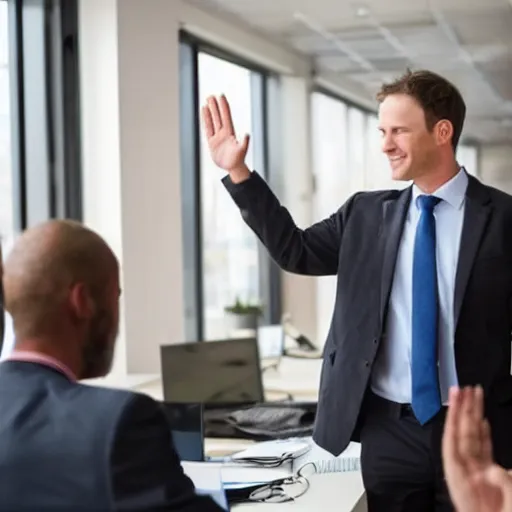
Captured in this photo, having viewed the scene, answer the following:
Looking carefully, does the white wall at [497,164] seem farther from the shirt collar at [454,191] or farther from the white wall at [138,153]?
the shirt collar at [454,191]

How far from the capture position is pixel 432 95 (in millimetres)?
2271

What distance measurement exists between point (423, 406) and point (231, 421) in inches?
40.7

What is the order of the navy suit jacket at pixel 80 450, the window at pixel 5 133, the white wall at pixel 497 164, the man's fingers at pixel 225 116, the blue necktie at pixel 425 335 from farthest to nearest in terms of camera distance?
1. the white wall at pixel 497 164
2. the window at pixel 5 133
3. the man's fingers at pixel 225 116
4. the blue necktie at pixel 425 335
5. the navy suit jacket at pixel 80 450

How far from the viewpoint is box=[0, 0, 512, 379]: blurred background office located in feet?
13.4

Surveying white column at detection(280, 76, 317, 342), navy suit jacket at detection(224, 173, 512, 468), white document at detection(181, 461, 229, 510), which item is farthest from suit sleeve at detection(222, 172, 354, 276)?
white column at detection(280, 76, 317, 342)

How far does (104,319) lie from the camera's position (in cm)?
134

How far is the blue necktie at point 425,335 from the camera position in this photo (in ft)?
7.01

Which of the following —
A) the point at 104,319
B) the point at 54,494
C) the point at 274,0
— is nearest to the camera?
the point at 54,494

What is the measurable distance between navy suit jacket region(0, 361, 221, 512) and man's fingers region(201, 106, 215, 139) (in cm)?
126

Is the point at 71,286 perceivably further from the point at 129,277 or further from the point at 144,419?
the point at 129,277

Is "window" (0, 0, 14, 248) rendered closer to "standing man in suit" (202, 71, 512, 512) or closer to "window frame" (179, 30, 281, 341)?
"window frame" (179, 30, 281, 341)

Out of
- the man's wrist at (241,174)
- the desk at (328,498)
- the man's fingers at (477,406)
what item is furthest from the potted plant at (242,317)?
the man's fingers at (477,406)

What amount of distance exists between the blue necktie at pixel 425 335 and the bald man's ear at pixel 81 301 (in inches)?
41.6

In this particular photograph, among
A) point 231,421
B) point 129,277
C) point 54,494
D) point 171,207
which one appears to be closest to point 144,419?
point 54,494
